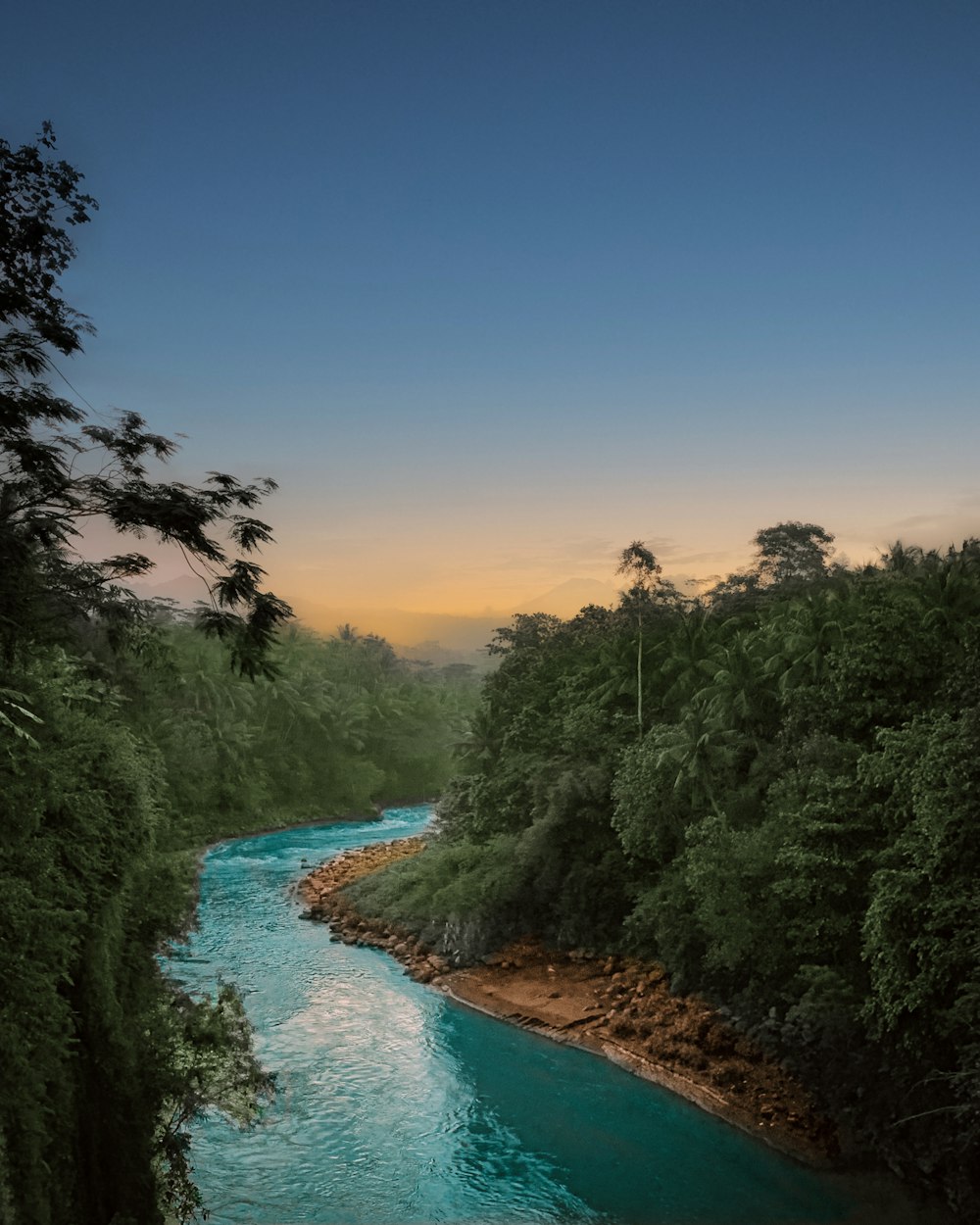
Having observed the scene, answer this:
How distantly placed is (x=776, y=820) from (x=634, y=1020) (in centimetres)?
542

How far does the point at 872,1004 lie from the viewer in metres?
13.6

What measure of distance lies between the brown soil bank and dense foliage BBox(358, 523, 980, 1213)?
1.70 ft

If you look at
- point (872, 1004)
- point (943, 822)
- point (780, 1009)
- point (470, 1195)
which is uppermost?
point (943, 822)

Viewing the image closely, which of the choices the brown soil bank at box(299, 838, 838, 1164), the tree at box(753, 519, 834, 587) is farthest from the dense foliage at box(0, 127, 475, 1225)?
the tree at box(753, 519, 834, 587)

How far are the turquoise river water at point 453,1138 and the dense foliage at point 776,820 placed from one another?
216 cm

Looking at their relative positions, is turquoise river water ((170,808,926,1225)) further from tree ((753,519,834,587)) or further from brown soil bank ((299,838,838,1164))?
tree ((753,519,834,587))

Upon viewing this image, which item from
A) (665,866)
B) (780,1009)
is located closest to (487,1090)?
(780,1009)

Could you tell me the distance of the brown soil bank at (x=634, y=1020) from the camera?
15.5m

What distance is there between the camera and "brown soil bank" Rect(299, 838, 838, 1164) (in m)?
15.5

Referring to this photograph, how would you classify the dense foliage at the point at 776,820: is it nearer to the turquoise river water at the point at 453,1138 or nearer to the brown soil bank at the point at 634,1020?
the brown soil bank at the point at 634,1020

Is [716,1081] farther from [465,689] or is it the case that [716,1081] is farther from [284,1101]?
[465,689]

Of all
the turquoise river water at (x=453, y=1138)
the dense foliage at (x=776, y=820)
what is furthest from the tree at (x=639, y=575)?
the turquoise river water at (x=453, y=1138)

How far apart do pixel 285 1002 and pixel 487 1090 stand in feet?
18.8

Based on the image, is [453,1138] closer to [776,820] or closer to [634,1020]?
[634,1020]
